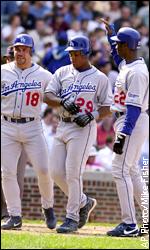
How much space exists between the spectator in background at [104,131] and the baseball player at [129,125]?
18.0ft

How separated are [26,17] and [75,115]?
954cm

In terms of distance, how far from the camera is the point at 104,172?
48.0 feet

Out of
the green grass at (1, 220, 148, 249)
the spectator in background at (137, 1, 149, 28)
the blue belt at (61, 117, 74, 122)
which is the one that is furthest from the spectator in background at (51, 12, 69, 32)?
the green grass at (1, 220, 148, 249)

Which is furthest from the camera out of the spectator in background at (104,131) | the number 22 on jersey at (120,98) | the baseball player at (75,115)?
the spectator in background at (104,131)

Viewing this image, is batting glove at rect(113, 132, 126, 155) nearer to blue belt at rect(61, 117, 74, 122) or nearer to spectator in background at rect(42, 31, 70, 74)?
blue belt at rect(61, 117, 74, 122)

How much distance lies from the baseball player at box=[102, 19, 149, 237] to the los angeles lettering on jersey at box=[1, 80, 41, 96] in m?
0.97

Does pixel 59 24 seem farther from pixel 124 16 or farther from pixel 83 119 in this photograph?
pixel 83 119

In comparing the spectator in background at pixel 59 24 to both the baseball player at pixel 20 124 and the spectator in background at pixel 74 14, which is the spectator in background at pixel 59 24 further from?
the baseball player at pixel 20 124

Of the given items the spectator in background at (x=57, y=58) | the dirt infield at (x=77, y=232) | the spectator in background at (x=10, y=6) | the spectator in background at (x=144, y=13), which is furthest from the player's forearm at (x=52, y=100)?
the spectator in background at (x=144, y=13)

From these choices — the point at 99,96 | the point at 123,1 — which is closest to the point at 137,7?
the point at 123,1

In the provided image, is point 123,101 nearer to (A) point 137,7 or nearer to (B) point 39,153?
(B) point 39,153

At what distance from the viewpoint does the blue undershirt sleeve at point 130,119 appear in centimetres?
930

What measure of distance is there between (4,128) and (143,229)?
185 cm

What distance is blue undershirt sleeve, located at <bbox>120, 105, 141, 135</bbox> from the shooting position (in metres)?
9.30
